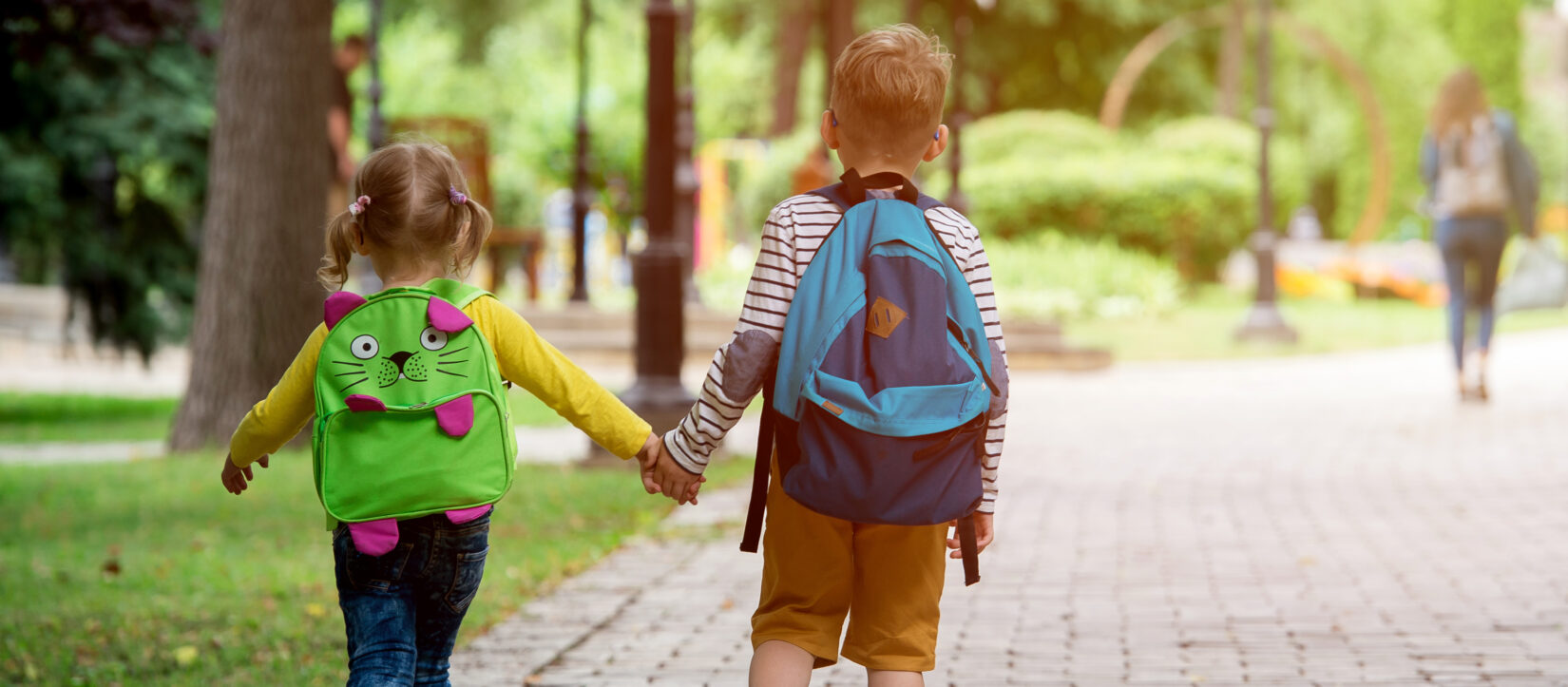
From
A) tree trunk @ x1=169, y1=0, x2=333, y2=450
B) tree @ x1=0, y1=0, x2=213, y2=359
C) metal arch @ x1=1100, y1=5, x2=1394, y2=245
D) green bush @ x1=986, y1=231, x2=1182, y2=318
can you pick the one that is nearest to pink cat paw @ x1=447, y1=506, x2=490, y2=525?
tree trunk @ x1=169, y1=0, x2=333, y2=450

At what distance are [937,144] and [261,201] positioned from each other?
7.17 m

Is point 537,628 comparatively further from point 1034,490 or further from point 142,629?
point 1034,490

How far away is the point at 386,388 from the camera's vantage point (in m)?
2.99

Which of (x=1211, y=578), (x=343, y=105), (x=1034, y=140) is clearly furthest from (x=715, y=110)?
(x=1211, y=578)

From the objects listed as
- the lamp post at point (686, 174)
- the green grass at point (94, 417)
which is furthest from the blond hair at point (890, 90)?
the lamp post at point (686, 174)

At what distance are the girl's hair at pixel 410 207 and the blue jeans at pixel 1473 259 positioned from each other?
1000 cm

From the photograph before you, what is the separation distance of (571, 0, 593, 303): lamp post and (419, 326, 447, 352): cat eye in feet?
46.7

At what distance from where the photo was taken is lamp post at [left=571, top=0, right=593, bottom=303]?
17.2 metres

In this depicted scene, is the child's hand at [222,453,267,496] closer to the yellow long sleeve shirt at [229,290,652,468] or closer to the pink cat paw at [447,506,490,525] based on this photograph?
the yellow long sleeve shirt at [229,290,652,468]

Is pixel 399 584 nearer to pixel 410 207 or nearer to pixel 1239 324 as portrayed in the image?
pixel 410 207

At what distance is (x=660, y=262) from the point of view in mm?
9492

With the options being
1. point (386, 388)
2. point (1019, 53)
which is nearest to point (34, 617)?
point (386, 388)

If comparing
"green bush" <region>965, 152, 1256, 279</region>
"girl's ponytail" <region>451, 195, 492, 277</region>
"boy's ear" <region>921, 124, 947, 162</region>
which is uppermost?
"boy's ear" <region>921, 124, 947, 162</region>

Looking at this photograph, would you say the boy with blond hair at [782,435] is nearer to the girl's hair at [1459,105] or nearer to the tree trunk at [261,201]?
the tree trunk at [261,201]
